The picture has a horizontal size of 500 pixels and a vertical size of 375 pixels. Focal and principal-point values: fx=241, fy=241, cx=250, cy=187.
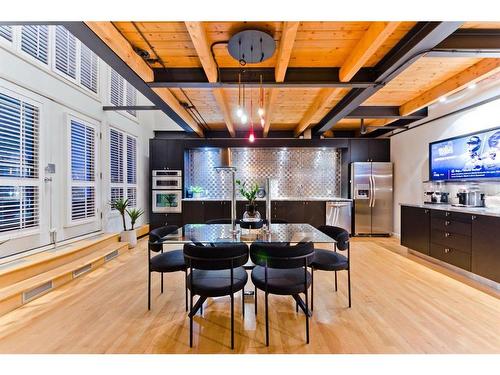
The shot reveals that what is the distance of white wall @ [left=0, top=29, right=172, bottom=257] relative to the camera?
292 centimetres

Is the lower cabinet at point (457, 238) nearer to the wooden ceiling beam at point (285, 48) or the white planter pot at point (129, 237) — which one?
the wooden ceiling beam at point (285, 48)

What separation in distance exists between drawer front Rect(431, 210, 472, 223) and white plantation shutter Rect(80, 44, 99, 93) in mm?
6215

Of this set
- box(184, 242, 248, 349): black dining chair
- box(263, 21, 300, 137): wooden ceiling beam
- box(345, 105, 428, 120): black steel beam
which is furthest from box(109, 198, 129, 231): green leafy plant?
box(345, 105, 428, 120): black steel beam

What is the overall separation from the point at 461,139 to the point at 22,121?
6.35m

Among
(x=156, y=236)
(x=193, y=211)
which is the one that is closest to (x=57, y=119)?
(x=156, y=236)

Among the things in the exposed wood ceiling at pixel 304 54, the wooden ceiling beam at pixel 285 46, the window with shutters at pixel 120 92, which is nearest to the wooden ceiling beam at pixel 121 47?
the exposed wood ceiling at pixel 304 54

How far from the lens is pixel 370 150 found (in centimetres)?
631

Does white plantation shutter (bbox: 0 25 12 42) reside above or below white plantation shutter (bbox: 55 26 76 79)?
below

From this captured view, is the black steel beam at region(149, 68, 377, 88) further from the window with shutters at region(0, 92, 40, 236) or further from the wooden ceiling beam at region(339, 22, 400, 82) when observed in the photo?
the window with shutters at region(0, 92, 40, 236)

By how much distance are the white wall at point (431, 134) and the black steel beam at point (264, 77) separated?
6.77 ft

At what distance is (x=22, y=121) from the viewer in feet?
9.94

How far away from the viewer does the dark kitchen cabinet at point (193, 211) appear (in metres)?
6.16

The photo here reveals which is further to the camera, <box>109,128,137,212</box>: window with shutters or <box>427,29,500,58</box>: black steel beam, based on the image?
<box>109,128,137,212</box>: window with shutters

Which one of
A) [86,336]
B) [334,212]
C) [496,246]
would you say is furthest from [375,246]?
[86,336]
